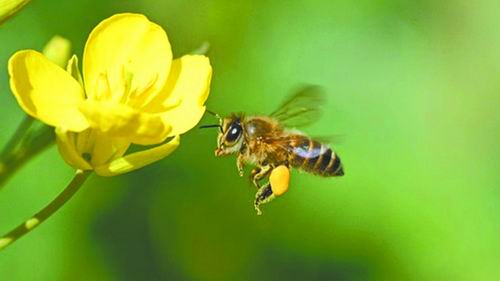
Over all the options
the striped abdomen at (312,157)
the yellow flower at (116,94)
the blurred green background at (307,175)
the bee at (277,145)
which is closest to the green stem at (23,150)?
the yellow flower at (116,94)

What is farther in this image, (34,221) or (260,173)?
(260,173)

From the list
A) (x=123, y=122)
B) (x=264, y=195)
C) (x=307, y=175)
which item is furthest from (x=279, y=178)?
(x=307, y=175)

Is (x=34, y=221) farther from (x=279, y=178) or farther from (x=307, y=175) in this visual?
(x=307, y=175)

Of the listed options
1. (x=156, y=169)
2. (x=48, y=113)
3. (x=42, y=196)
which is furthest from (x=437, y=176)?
(x=48, y=113)

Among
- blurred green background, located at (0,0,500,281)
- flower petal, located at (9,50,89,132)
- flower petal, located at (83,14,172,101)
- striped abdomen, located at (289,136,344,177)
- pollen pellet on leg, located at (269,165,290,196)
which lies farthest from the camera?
blurred green background, located at (0,0,500,281)

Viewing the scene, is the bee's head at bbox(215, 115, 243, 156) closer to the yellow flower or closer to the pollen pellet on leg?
the pollen pellet on leg

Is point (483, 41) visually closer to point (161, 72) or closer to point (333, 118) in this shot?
point (333, 118)

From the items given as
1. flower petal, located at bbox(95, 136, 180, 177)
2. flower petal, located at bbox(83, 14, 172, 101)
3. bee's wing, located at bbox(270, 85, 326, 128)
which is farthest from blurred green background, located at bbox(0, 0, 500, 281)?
flower petal, located at bbox(95, 136, 180, 177)

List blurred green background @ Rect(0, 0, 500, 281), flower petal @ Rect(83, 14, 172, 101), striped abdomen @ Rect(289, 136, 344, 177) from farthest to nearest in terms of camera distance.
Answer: blurred green background @ Rect(0, 0, 500, 281) → striped abdomen @ Rect(289, 136, 344, 177) → flower petal @ Rect(83, 14, 172, 101)
